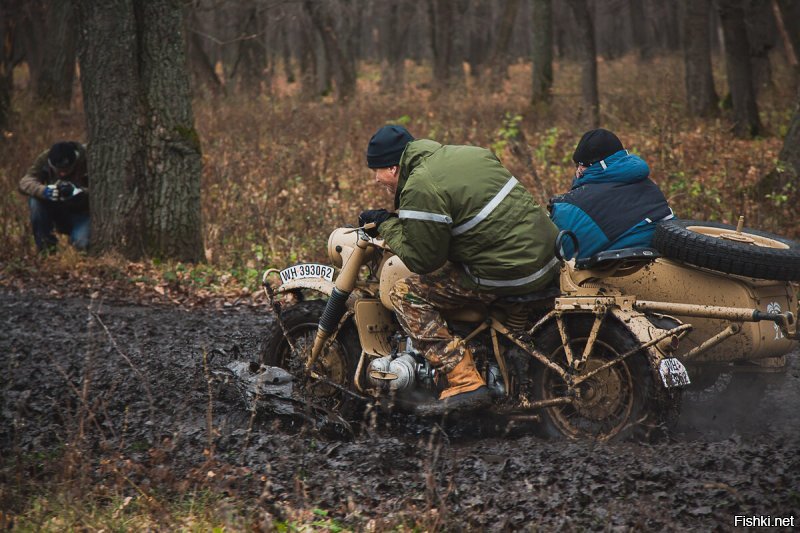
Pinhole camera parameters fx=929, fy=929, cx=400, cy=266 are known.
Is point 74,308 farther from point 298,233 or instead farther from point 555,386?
point 555,386

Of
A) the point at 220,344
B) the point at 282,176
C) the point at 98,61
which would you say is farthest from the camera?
the point at 282,176

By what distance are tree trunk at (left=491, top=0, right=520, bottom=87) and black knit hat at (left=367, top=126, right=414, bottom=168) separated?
18836 millimetres

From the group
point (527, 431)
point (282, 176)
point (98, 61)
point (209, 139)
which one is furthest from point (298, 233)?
point (527, 431)

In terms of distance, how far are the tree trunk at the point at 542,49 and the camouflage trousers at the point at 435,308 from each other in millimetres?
16768

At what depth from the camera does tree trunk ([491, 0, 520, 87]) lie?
24688 mm

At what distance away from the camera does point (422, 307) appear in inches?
226

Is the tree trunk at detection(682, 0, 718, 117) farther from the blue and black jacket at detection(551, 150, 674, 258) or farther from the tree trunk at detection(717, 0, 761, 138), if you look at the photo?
the blue and black jacket at detection(551, 150, 674, 258)

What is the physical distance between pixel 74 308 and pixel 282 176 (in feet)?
15.5

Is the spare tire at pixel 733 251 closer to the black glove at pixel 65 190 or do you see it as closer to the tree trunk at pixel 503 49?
the black glove at pixel 65 190

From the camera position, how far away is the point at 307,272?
6.46m

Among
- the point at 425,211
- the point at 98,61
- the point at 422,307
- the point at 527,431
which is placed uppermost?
the point at 98,61

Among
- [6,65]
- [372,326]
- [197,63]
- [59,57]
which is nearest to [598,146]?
[372,326]

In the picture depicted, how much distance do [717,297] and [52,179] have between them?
28.6 feet

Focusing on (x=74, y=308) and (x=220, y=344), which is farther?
(x=74, y=308)
